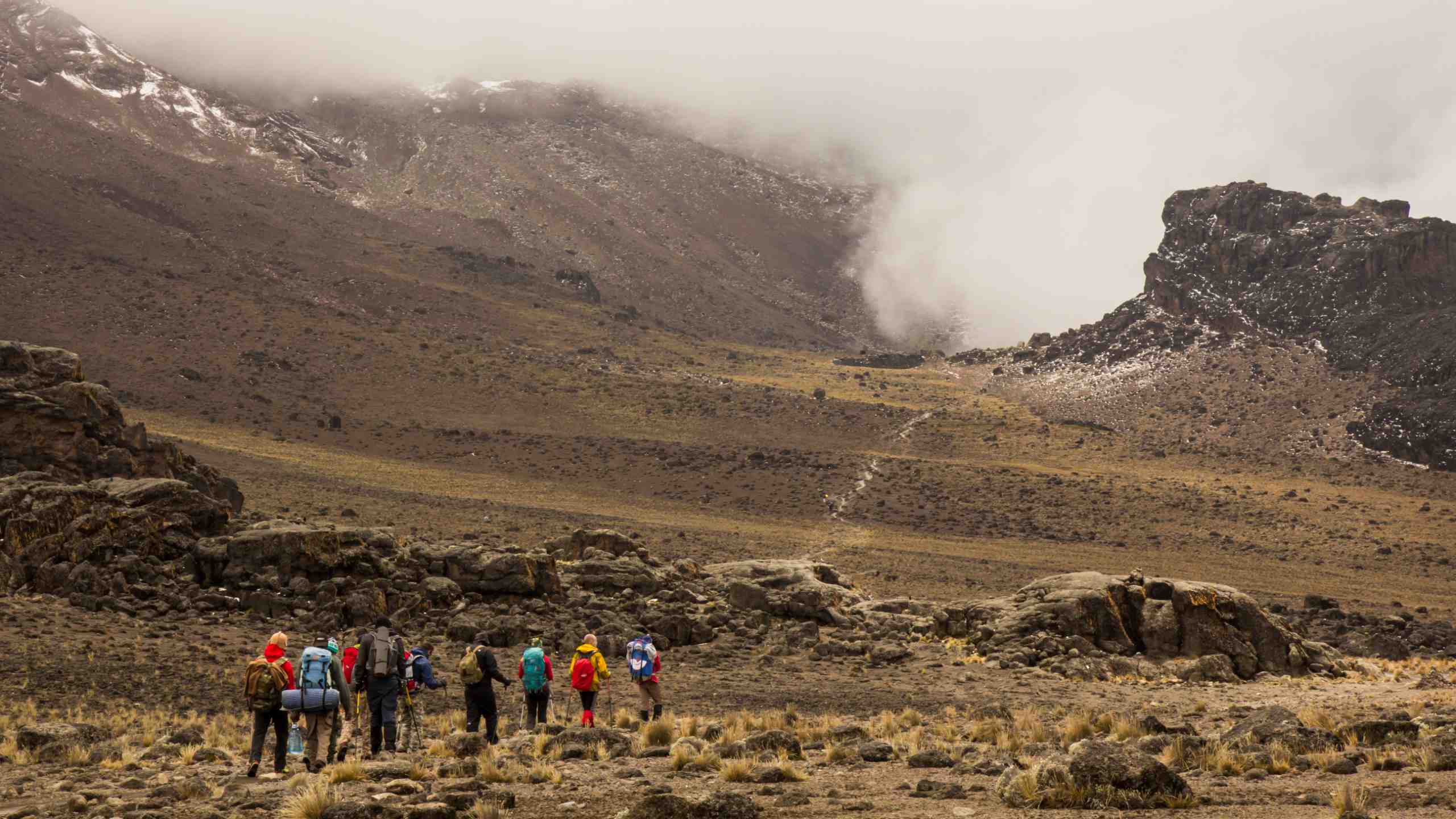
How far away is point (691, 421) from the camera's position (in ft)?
284

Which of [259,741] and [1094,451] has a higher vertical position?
[1094,451]

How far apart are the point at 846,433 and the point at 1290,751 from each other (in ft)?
241

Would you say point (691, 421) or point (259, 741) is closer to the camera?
point (259, 741)

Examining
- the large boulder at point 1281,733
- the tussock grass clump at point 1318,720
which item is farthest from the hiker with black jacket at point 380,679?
the tussock grass clump at point 1318,720

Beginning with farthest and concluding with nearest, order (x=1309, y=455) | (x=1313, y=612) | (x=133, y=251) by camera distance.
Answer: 1. (x=133, y=251)
2. (x=1309, y=455)
3. (x=1313, y=612)

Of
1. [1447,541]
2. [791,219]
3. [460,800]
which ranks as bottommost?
[460,800]

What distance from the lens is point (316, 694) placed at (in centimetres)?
1495

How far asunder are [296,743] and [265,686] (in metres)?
2.48

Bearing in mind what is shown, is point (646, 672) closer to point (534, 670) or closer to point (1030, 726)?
point (534, 670)

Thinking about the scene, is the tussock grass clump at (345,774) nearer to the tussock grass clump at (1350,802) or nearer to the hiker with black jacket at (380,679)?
the hiker with black jacket at (380,679)

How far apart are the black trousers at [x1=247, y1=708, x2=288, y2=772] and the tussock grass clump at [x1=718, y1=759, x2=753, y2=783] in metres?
4.91

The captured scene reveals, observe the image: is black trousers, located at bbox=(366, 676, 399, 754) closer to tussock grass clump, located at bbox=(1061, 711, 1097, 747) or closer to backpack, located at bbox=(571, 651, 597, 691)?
backpack, located at bbox=(571, 651, 597, 691)

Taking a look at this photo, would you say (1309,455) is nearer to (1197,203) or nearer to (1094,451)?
(1094,451)

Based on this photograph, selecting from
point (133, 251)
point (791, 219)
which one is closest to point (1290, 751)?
point (133, 251)
